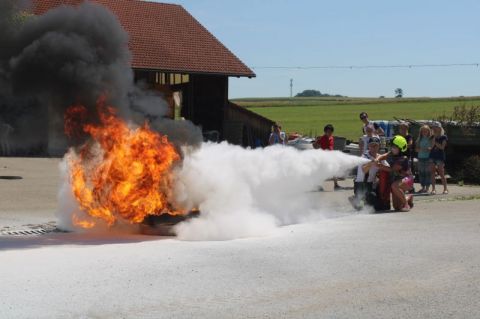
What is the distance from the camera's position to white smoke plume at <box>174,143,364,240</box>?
933cm

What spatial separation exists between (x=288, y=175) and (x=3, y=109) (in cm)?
475

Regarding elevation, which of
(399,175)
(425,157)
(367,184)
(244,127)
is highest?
(244,127)

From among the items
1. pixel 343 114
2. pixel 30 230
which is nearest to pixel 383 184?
pixel 30 230

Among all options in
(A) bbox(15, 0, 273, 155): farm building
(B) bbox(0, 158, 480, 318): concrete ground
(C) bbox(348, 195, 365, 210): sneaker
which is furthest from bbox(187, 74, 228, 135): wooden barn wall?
(B) bbox(0, 158, 480, 318): concrete ground

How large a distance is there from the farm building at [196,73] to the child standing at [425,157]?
14657 millimetres

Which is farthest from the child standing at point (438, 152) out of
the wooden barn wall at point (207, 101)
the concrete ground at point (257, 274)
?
the wooden barn wall at point (207, 101)

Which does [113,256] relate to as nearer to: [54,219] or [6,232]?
[6,232]

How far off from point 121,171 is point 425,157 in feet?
29.5

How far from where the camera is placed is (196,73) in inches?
1144

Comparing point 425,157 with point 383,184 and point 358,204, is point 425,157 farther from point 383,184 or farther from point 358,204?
point 358,204

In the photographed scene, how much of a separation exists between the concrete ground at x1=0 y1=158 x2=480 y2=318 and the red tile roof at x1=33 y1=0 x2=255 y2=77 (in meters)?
19.4

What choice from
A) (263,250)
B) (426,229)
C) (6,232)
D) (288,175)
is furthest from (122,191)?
(426,229)

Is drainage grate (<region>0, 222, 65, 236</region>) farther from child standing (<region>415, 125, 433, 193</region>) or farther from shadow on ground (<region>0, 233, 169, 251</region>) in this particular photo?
child standing (<region>415, 125, 433, 193</region>)

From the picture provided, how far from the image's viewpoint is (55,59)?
9.22m
